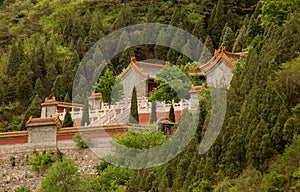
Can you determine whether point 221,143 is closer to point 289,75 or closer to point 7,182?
point 289,75

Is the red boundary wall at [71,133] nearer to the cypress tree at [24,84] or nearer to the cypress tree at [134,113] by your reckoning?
the cypress tree at [134,113]

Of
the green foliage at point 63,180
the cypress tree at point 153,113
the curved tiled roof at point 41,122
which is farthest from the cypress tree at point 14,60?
the green foliage at point 63,180

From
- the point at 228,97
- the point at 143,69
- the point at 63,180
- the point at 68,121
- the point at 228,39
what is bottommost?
the point at 63,180

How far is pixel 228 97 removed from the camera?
30.9m

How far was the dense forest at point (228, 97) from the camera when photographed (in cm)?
2756

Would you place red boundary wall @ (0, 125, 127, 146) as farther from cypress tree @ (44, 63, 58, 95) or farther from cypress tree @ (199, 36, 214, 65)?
cypress tree @ (44, 63, 58, 95)

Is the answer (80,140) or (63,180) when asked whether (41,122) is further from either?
(63,180)

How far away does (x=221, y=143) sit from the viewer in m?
29.1

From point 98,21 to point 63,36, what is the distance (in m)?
2.07

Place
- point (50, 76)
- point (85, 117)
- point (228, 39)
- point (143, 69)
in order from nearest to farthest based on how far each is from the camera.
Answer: point (85, 117) < point (143, 69) < point (50, 76) < point (228, 39)

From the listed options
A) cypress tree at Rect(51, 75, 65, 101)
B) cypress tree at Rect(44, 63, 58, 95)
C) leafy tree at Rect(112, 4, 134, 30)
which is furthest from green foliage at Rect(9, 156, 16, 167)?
leafy tree at Rect(112, 4, 134, 30)

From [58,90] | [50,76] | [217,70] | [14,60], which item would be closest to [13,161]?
[217,70]

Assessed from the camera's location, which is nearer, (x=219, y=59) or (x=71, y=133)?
(x=71, y=133)

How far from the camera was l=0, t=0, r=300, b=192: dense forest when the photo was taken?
27.6 meters
